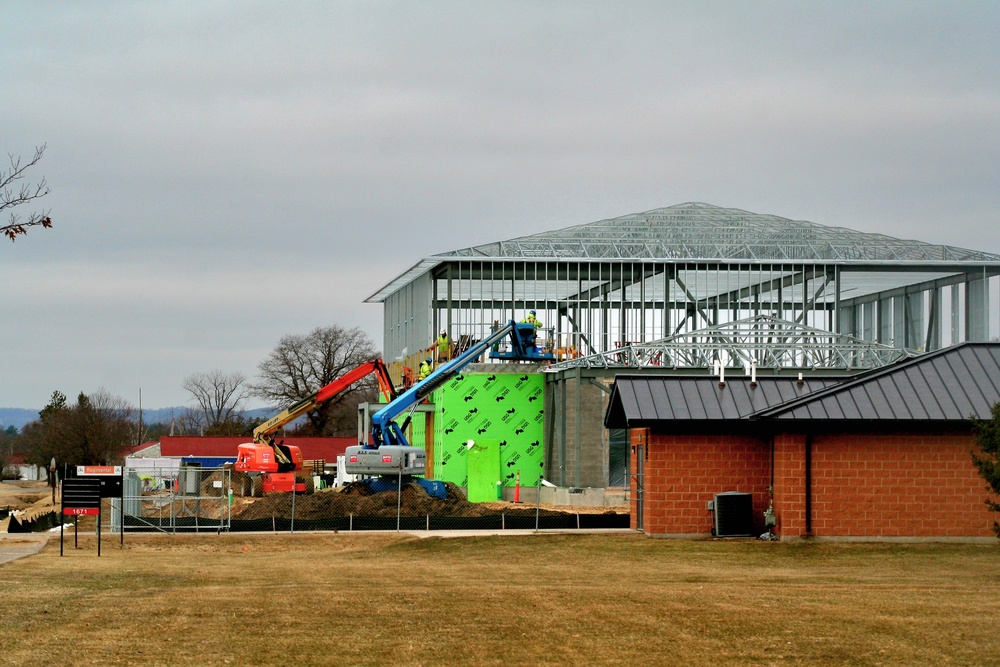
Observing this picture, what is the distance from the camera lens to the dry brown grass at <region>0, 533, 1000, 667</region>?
13320mm

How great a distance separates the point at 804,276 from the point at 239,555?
3411cm

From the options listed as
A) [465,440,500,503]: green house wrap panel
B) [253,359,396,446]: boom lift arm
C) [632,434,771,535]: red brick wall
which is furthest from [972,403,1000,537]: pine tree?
[465,440,500,503]: green house wrap panel

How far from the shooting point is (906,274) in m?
56.2

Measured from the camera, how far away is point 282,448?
4962 centimetres

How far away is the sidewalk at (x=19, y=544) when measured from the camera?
25.4 metres

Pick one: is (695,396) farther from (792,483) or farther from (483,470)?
(483,470)

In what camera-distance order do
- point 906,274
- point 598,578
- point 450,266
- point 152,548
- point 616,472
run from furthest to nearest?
1. point 906,274
2. point 450,266
3. point 616,472
4. point 152,548
5. point 598,578

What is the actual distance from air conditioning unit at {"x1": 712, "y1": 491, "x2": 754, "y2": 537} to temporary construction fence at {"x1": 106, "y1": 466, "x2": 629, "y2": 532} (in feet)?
15.2

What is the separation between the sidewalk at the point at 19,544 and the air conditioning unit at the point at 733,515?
13762mm

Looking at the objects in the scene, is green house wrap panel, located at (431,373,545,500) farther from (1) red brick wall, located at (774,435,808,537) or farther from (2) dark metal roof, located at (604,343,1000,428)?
(1) red brick wall, located at (774,435,808,537)

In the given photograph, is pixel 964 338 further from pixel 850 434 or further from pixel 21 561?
pixel 21 561

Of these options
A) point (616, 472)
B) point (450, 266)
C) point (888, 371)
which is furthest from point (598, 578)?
point (450, 266)

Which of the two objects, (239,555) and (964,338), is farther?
(964,338)

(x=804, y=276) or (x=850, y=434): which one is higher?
(x=804, y=276)
